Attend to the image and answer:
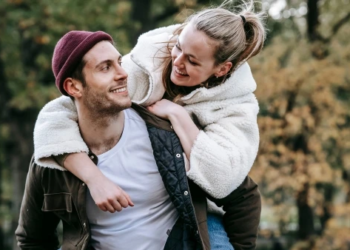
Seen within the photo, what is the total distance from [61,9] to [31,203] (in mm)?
8783

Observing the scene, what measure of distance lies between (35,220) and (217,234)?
955 mm

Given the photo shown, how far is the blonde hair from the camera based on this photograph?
3.13 m

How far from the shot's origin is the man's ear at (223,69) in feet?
10.5

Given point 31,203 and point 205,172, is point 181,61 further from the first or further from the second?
point 31,203

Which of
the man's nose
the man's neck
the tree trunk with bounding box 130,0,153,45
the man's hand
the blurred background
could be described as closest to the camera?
the man's hand

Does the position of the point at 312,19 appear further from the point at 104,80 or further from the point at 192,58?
the point at 104,80

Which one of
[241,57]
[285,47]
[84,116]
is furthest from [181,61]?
[285,47]

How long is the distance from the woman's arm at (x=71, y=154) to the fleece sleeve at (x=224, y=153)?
1.23ft

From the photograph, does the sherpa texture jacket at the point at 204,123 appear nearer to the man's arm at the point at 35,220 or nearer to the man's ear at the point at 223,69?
the man's ear at the point at 223,69

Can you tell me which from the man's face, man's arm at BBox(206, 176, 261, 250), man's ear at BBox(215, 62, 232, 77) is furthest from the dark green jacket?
man's ear at BBox(215, 62, 232, 77)

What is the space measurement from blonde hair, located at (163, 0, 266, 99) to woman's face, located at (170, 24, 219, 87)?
0.09 ft

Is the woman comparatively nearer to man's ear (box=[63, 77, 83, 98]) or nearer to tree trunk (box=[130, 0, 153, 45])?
man's ear (box=[63, 77, 83, 98])

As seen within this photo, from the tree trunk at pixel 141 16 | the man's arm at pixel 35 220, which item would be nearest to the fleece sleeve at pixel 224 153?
the man's arm at pixel 35 220

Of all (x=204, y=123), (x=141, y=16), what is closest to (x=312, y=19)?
(x=141, y=16)
